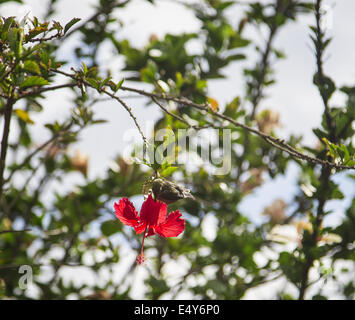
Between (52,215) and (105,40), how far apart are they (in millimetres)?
1001

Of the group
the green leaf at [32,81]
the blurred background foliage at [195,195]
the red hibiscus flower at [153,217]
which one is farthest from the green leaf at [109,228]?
the green leaf at [32,81]

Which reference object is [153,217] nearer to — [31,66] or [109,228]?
[31,66]

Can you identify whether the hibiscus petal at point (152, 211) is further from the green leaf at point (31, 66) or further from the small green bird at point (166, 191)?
the green leaf at point (31, 66)

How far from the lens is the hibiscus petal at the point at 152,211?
1.05 m

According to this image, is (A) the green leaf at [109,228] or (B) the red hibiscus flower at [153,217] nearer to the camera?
(B) the red hibiscus flower at [153,217]

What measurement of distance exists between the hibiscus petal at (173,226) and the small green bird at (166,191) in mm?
84

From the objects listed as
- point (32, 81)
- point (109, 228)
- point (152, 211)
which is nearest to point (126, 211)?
point (152, 211)

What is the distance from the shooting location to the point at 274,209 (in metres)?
2.58

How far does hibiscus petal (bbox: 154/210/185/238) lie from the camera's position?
1047mm

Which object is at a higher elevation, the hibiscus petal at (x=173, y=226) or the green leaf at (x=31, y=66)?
the green leaf at (x=31, y=66)

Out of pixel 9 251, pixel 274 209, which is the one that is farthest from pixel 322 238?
pixel 9 251

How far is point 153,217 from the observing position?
3.48 feet

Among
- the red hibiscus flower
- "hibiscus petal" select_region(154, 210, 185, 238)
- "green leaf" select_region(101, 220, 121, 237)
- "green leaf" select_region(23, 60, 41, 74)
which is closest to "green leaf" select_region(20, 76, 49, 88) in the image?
"green leaf" select_region(23, 60, 41, 74)
